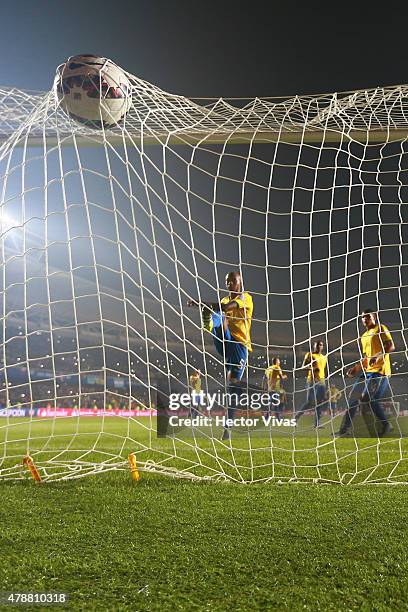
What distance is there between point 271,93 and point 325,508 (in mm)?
10752

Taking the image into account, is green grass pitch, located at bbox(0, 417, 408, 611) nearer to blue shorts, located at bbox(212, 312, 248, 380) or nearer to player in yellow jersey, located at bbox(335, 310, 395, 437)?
blue shorts, located at bbox(212, 312, 248, 380)

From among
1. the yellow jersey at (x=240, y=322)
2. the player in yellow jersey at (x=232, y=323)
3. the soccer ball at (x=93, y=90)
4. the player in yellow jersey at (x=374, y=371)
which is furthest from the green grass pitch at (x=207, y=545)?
the player in yellow jersey at (x=374, y=371)

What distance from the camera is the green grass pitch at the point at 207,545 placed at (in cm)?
124

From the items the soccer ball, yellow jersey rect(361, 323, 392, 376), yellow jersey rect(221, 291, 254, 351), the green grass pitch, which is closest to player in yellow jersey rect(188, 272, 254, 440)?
yellow jersey rect(221, 291, 254, 351)

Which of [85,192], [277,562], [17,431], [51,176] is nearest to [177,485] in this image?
[277,562]

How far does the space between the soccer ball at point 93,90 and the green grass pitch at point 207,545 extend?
213 cm

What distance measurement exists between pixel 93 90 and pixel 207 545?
2667 millimetres

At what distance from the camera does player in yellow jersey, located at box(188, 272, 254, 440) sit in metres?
3.94

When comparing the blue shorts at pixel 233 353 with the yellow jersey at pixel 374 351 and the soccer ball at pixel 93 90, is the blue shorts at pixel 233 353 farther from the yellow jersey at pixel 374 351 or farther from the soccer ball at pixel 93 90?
the soccer ball at pixel 93 90

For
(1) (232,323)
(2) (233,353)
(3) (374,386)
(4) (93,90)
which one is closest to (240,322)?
(1) (232,323)

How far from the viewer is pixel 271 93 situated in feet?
37.7

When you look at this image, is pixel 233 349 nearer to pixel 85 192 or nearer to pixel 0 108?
pixel 85 192

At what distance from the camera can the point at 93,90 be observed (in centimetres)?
329

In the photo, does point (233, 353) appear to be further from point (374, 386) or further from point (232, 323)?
point (374, 386)
